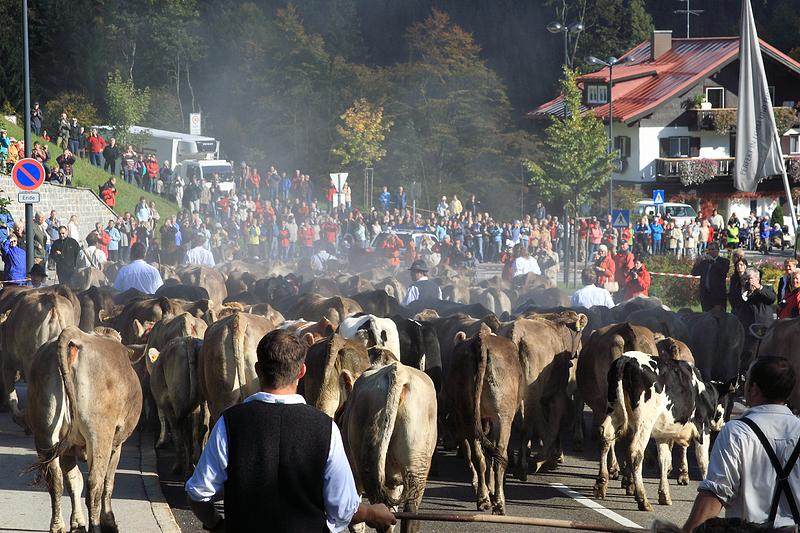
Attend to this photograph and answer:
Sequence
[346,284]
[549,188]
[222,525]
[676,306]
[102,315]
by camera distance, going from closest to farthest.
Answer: [222,525]
[102,315]
[346,284]
[676,306]
[549,188]

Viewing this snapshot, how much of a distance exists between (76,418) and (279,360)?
4925mm

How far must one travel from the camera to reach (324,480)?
5523 millimetres

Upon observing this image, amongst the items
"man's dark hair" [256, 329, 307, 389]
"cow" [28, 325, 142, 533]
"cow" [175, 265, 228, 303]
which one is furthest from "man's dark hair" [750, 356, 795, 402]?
"cow" [175, 265, 228, 303]

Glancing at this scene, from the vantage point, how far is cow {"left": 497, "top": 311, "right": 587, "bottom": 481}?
13.6 meters

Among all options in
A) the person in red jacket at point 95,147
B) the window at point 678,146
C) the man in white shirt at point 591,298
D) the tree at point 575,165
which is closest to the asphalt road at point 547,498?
the man in white shirt at point 591,298

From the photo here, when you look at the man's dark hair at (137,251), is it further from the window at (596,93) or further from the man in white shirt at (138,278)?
the window at (596,93)

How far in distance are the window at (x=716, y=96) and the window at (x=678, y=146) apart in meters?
2.72

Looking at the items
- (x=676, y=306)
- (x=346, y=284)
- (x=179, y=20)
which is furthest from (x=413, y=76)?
(x=346, y=284)

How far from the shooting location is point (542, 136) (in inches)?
3123

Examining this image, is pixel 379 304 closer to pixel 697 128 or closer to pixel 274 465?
pixel 274 465

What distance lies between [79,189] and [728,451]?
45.4 metres

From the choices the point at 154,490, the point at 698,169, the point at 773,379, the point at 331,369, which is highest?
the point at 698,169

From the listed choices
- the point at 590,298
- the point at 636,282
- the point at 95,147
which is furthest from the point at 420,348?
the point at 95,147

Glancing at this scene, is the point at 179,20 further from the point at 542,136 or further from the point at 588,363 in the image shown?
the point at 588,363
